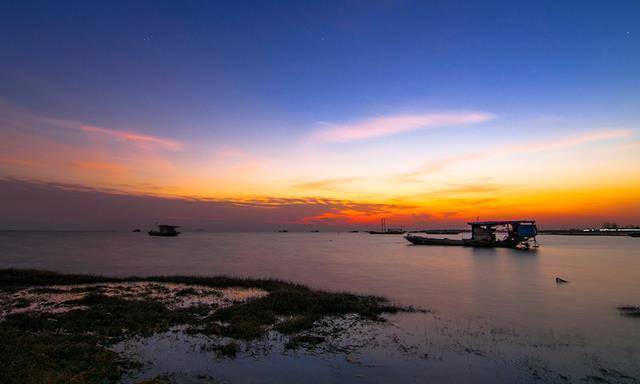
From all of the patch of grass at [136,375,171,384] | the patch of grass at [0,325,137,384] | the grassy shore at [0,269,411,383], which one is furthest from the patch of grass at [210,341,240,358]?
the patch of grass at [0,325,137,384]

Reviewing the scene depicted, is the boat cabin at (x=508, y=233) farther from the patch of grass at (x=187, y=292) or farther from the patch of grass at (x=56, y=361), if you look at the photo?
the patch of grass at (x=56, y=361)

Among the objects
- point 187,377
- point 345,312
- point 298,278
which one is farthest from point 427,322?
point 298,278

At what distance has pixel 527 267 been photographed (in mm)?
47500

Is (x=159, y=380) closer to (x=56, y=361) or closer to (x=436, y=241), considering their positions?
(x=56, y=361)

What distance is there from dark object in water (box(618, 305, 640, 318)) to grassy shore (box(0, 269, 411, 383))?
504 inches

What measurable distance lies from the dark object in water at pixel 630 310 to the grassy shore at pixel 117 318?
12813mm

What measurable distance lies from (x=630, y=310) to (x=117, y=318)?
87.2 feet

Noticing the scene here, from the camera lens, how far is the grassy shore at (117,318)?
31.2 feet

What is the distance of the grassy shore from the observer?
9.52 metres

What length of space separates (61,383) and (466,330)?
1464 centimetres

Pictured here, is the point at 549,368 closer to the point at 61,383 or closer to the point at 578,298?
the point at 61,383

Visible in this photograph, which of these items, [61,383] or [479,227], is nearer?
[61,383]

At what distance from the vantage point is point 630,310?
21578 mm

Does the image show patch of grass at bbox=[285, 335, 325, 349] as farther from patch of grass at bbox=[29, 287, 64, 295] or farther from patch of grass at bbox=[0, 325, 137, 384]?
patch of grass at bbox=[29, 287, 64, 295]
